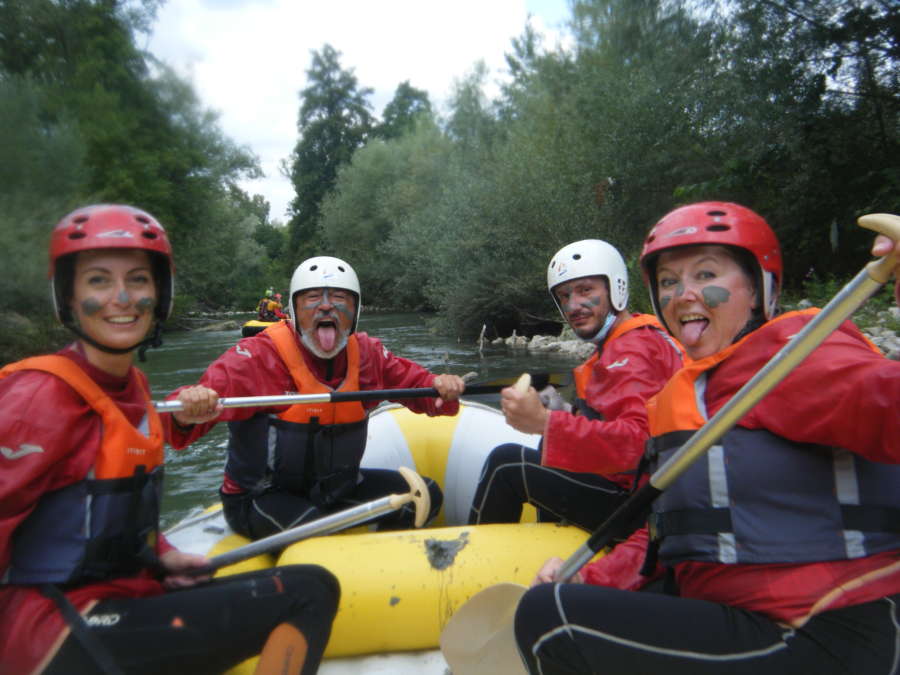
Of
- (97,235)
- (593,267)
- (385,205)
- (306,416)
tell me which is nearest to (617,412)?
(593,267)

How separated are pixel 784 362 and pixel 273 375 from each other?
2159mm

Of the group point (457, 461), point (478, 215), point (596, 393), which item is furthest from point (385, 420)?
point (478, 215)

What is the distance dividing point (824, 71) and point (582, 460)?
10196 millimetres

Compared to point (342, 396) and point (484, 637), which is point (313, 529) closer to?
point (484, 637)

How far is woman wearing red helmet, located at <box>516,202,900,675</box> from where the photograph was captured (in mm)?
1213

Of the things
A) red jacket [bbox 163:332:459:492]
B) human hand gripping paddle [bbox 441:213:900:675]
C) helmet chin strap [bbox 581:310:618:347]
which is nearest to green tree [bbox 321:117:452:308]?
red jacket [bbox 163:332:459:492]

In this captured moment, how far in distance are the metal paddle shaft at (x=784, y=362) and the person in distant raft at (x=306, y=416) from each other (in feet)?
4.92

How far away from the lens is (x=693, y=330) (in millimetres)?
1616

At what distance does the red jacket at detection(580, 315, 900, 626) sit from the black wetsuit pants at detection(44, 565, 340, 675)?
91 cm

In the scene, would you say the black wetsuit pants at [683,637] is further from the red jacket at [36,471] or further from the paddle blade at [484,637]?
the red jacket at [36,471]

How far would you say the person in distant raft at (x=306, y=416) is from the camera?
2705 mm

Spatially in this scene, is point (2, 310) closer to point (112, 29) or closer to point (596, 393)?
point (112, 29)

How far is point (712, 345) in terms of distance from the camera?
5.24 feet

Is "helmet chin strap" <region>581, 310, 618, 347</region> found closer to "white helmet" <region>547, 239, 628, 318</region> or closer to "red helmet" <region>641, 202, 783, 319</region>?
"white helmet" <region>547, 239, 628, 318</region>
